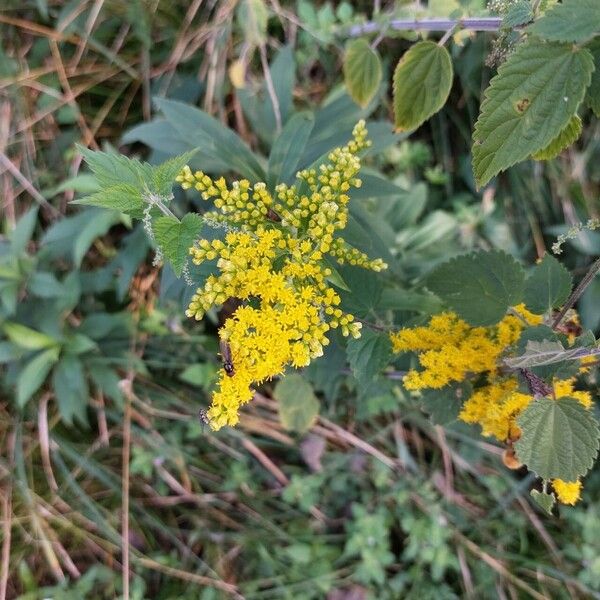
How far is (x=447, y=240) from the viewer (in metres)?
2.08

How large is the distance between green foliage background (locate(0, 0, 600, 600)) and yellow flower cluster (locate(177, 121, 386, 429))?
3.41ft

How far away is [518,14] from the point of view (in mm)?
959

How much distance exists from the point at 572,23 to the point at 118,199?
2.25ft

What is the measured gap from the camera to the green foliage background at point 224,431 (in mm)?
2102

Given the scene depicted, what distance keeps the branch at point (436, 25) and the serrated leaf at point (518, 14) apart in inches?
5.5

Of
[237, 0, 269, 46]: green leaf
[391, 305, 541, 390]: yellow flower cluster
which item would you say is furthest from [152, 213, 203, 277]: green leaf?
[237, 0, 269, 46]: green leaf

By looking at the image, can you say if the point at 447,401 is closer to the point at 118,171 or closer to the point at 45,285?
the point at 118,171

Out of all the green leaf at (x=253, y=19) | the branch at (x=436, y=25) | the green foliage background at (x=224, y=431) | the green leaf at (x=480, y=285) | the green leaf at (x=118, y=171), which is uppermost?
the branch at (x=436, y=25)

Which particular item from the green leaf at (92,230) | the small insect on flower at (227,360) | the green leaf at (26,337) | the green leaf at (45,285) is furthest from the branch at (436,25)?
the green leaf at (26,337)

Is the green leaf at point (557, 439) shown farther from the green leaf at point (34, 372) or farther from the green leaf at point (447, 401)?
the green leaf at point (34, 372)

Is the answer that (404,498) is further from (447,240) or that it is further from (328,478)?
(447,240)

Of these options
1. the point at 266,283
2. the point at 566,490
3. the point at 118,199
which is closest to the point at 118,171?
the point at 118,199

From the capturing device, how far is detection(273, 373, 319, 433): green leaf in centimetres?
181

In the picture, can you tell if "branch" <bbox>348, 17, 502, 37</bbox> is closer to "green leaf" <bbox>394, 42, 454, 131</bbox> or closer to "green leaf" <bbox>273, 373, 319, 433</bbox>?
"green leaf" <bbox>394, 42, 454, 131</bbox>
